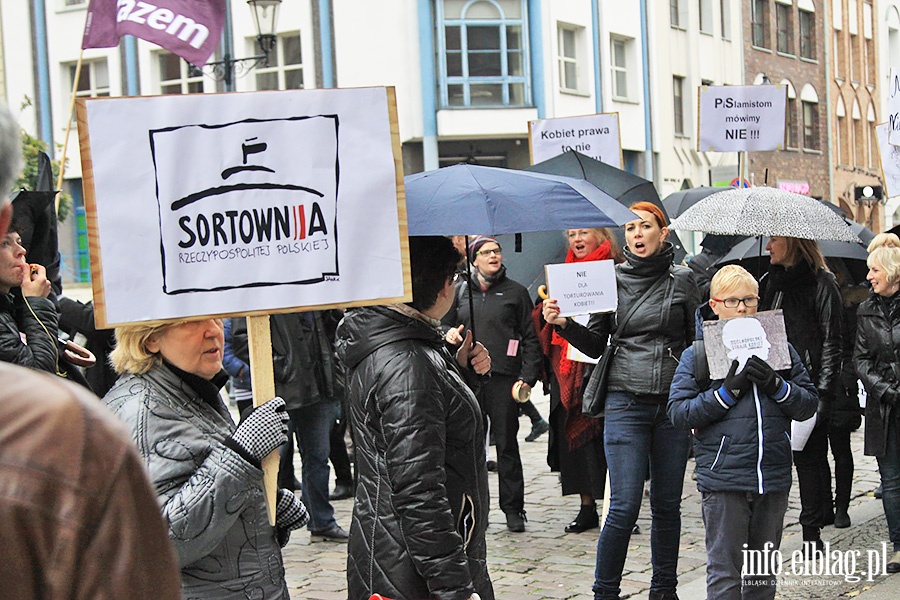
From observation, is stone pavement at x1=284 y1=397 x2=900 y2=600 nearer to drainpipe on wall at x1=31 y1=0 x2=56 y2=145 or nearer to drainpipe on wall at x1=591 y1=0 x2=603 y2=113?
drainpipe on wall at x1=591 y1=0 x2=603 y2=113

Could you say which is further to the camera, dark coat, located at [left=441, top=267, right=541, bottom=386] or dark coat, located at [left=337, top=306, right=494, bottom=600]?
dark coat, located at [left=441, top=267, right=541, bottom=386]

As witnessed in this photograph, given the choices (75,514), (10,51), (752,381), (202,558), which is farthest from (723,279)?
(10,51)

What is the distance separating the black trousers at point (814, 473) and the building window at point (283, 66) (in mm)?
25670

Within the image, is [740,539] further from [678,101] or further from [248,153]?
[678,101]

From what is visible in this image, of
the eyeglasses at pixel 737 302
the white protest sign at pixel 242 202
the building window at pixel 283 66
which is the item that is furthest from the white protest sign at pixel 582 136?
the building window at pixel 283 66

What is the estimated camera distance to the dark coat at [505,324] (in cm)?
891

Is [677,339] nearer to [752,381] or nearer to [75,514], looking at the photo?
[752,381]

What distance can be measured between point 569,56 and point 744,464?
96.3 ft

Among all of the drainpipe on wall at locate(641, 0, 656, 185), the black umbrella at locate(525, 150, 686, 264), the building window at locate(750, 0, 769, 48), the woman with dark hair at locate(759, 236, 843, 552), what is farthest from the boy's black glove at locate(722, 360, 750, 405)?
the building window at locate(750, 0, 769, 48)

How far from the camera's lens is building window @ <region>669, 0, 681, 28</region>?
37594 mm

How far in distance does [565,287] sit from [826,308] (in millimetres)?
1999

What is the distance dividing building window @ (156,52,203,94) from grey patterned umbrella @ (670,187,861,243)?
2661 centimetres

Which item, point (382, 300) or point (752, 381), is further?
point (752, 381)

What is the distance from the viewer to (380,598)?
3639 mm
